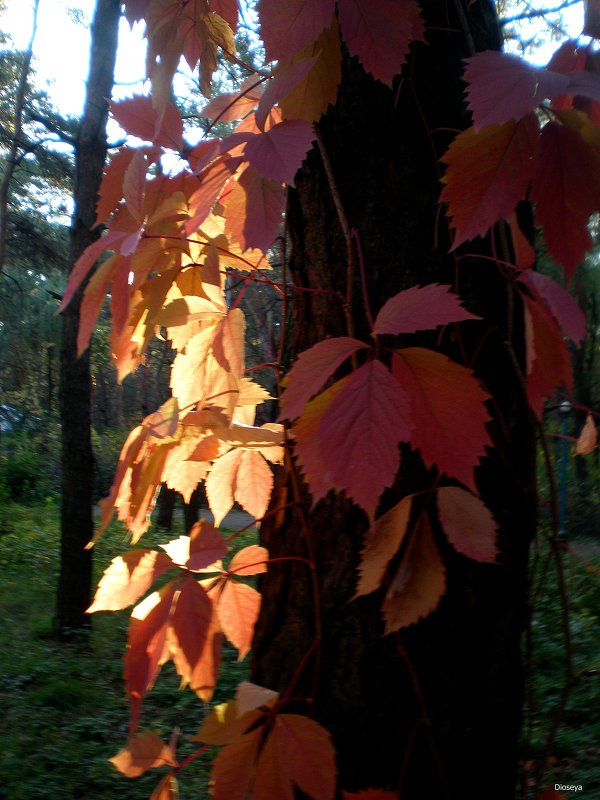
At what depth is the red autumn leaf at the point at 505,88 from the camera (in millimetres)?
500

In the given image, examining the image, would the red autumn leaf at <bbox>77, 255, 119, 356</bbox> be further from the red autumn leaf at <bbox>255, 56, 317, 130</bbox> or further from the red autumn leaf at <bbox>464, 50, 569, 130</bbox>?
the red autumn leaf at <bbox>464, 50, 569, 130</bbox>

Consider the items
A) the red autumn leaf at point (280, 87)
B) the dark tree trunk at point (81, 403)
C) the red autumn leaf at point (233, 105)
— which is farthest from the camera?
the dark tree trunk at point (81, 403)

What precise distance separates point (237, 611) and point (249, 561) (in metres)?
0.06

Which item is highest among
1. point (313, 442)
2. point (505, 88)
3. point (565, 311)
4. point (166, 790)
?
point (505, 88)

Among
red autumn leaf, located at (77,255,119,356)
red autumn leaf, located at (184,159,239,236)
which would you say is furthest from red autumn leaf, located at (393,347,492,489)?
→ red autumn leaf, located at (77,255,119,356)

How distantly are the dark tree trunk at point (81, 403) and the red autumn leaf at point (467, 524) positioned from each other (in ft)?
18.4

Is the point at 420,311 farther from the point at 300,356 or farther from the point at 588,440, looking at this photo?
the point at 588,440

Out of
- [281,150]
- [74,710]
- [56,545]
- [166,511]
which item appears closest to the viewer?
[281,150]

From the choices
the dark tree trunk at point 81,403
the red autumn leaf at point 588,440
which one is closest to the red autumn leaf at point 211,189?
the red autumn leaf at point 588,440

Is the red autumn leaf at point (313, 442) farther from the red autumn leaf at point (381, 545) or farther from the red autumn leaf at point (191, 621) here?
the red autumn leaf at point (191, 621)

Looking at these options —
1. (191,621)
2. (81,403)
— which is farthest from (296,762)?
(81,403)

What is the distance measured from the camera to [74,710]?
15.3 feet

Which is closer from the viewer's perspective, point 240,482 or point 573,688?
point 240,482

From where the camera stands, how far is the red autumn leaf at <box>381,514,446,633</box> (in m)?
0.64
